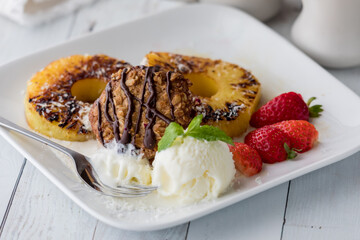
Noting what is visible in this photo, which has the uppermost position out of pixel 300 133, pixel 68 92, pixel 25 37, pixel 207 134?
pixel 207 134

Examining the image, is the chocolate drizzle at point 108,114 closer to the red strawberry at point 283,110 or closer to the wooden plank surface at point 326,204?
the red strawberry at point 283,110

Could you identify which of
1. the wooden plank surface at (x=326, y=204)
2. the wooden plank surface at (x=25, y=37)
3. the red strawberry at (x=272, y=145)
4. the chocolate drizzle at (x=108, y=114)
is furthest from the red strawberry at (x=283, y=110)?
the wooden plank surface at (x=25, y=37)

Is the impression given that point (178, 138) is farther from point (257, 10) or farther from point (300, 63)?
point (257, 10)

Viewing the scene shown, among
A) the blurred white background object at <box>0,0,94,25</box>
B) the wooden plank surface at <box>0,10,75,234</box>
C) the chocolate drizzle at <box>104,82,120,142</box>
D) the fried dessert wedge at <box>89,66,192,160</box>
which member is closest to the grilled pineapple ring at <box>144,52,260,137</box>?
the fried dessert wedge at <box>89,66,192,160</box>

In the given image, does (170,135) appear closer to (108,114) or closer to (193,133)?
(193,133)

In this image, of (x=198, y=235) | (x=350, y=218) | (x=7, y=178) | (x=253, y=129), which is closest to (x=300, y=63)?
(x=253, y=129)

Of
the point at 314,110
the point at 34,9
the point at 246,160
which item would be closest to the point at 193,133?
the point at 246,160
